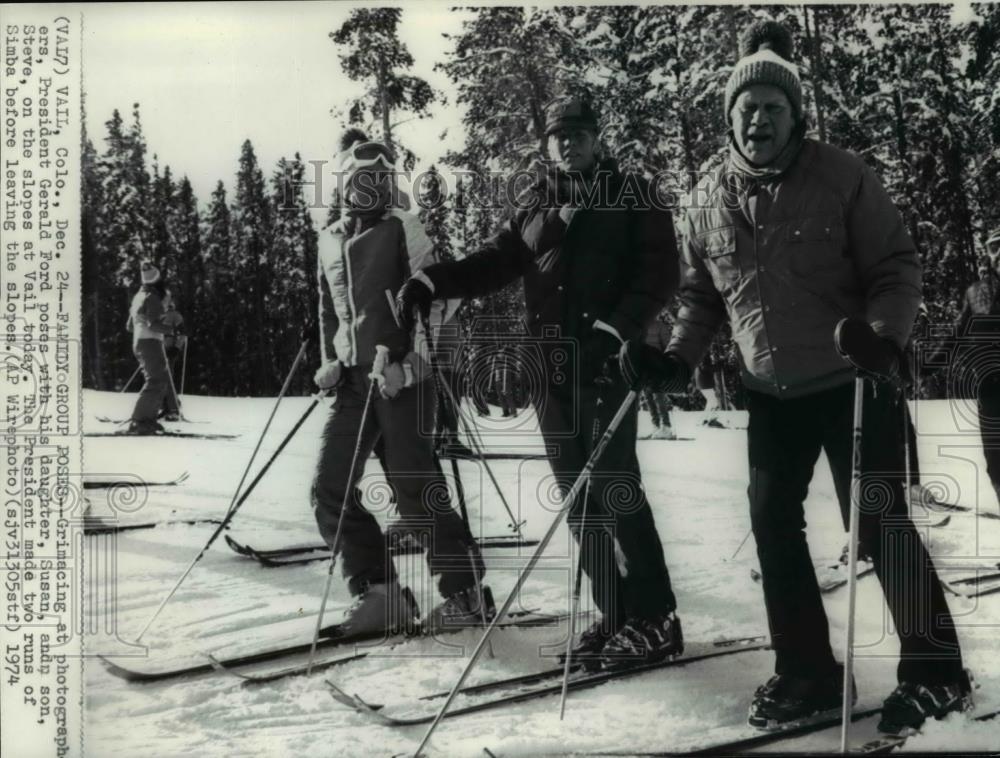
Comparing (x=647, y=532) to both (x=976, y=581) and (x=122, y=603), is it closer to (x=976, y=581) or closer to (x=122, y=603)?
(x=976, y=581)

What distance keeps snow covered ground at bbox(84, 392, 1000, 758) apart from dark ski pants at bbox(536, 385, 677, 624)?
12 cm

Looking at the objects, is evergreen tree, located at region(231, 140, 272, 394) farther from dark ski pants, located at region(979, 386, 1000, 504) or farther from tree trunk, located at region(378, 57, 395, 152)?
dark ski pants, located at region(979, 386, 1000, 504)

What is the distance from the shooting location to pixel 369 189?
349cm

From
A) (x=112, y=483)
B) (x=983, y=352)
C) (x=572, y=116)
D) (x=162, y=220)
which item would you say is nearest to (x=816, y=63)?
(x=572, y=116)

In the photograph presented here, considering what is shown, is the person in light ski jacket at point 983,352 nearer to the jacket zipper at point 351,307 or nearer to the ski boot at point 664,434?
the ski boot at point 664,434

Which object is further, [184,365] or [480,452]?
[184,365]

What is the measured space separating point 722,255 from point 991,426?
52.7 inches

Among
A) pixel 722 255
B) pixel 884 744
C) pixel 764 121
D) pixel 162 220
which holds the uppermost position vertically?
pixel 764 121

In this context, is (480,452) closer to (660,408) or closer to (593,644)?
(660,408)

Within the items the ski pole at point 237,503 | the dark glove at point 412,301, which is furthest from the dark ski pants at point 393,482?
the dark glove at point 412,301

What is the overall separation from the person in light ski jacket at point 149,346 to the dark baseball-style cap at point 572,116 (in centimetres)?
161

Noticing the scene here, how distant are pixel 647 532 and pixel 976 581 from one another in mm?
1242

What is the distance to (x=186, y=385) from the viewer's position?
3.67 m

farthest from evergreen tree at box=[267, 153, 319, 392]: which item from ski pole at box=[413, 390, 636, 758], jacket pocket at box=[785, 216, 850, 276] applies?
jacket pocket at box=[785, 216, 850, 276]
